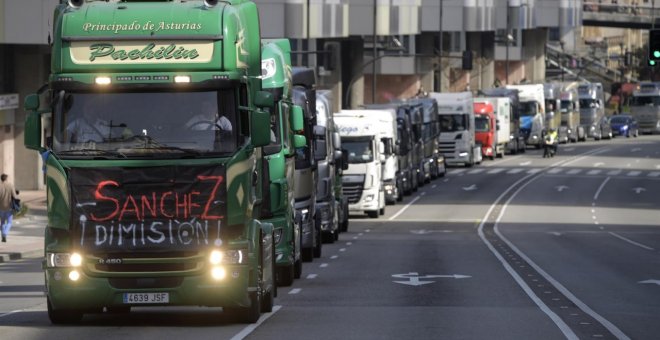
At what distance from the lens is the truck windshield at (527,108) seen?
108125 mm

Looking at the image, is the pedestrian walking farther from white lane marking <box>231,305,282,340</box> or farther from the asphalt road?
white lane marking <box>231,305,282,340</box>

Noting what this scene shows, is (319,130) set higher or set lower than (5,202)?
higher

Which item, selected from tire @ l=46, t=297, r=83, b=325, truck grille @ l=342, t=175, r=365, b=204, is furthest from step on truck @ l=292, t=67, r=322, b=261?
truck grille @ l=342, t=175, r=365, b=204

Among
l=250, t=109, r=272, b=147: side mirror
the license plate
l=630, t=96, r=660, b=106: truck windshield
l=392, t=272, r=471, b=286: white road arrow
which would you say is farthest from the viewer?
l=630, t=96, r=660, b=106: truck windshield

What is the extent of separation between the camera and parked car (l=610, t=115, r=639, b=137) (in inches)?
5408

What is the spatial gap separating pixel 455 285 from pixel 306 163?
5756 millimetres

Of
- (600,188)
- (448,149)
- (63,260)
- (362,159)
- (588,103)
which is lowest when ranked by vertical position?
(600,188)

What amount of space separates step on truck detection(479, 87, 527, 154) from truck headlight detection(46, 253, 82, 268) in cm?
8149

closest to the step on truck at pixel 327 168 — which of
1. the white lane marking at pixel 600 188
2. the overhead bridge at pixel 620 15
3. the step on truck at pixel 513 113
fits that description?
the white lane marking at pixel 600 188

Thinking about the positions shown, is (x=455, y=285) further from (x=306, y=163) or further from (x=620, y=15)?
(x=620, y=15)

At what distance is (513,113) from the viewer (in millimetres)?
103125

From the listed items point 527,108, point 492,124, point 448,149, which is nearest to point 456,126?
point 448,149

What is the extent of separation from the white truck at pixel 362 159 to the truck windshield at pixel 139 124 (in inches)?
1359

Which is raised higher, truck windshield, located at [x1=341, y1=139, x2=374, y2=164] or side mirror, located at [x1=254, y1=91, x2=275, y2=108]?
side mirror, located at [x1=254, y1=91, x2=275, y2=108]
